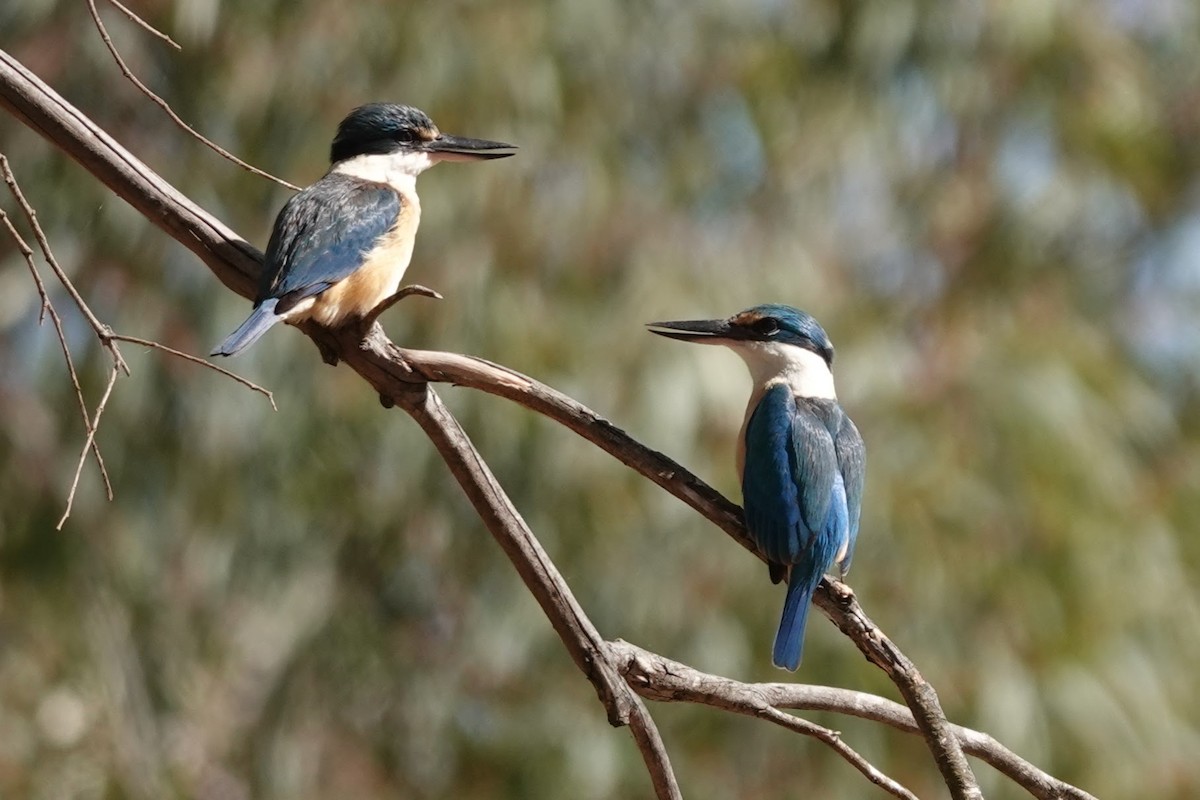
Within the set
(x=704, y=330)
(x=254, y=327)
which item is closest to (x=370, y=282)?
(x=254, y=327)

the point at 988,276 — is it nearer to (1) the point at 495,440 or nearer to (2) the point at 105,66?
(1) the point at 495,440

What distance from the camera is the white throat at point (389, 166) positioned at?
3.03m

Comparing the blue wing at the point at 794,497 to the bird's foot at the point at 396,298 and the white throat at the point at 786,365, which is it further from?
the bird's foot at the point at 396,298

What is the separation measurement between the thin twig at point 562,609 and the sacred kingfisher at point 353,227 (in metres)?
0.32

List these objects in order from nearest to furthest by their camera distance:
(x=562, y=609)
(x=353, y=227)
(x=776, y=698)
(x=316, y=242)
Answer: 1. (x=562, y=609)
2. (x=776, y=698)
3. (x=316, y=242)
4. (x=353, y=227)

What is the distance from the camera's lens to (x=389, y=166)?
3053mm

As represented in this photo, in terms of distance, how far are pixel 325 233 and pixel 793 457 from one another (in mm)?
791

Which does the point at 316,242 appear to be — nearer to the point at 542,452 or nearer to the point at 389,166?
the point at 389,166

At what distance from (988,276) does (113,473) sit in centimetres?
290

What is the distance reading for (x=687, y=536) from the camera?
476 cm

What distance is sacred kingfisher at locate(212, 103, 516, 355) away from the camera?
2.29 meters

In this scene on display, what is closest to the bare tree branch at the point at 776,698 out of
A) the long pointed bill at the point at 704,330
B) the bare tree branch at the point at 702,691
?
the bare tree branch at the point at 702,691

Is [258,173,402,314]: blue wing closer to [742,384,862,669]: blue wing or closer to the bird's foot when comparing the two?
the bird's foot

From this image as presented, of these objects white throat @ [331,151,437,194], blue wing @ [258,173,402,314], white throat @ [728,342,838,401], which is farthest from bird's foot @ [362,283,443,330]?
white throat @ [331,151,437,194]
